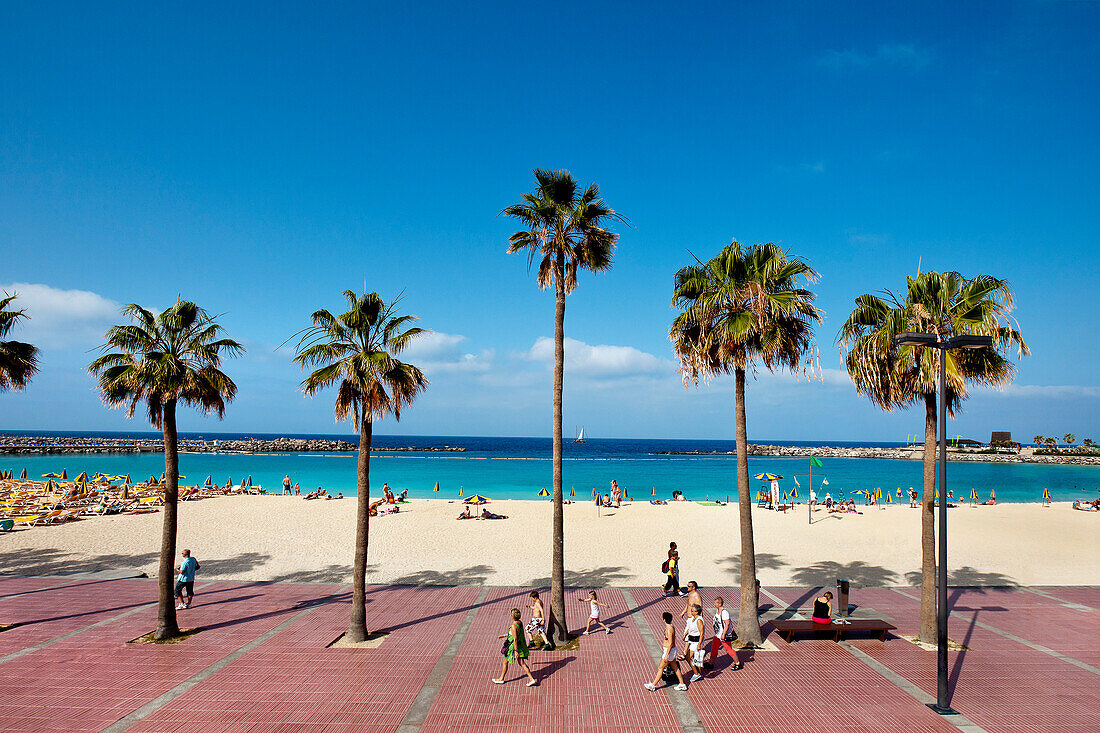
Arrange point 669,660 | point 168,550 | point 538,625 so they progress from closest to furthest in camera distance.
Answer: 1. point 669,660
2. point 538,625
3. point 168,550

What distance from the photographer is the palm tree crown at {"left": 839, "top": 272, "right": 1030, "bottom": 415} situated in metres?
12.3

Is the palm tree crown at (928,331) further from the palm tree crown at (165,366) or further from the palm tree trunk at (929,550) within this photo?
the palm tree crown at (165,366)

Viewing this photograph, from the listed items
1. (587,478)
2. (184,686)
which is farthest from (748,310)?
(587,478)

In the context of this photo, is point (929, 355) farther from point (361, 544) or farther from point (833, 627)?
point (361, 544)

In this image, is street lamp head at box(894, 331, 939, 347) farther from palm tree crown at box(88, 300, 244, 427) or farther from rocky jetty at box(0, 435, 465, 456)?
rocky jetty at box(0, 435, 465, 456)

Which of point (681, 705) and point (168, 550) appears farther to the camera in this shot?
point (168, 550)

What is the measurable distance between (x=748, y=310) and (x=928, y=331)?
4.09 m

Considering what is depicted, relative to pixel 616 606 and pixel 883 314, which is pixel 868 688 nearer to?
pixel 616 606

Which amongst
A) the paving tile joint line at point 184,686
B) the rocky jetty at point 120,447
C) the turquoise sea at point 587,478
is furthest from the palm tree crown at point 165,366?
the rocky jetty at point 120,447

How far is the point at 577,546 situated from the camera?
25.4 meters

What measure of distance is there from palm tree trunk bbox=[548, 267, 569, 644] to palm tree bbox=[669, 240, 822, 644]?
3342 millimetres

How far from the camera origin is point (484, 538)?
1053 inches

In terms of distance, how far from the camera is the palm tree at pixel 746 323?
500 inches

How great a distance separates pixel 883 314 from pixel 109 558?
2876 centimetres
